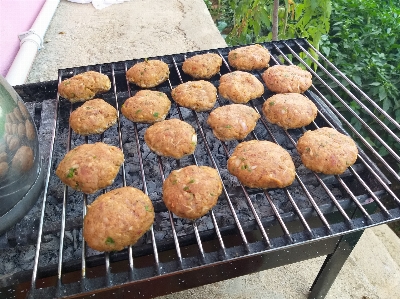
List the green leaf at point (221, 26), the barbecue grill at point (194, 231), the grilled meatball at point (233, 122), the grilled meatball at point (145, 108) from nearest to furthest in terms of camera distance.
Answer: the barbecue grill at point (194, 231) < the grilled meatball at point (233, 122) < the grilled meatball at point (145, 108) < the green leaf at point (221, 26)

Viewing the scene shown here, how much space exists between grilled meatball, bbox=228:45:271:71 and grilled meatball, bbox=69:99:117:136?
105 cm

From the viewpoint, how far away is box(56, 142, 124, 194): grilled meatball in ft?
6.64

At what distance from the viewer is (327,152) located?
6.90ft

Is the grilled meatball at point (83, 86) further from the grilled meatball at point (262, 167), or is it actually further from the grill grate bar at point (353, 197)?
the grill grate bar at point (353, 197)

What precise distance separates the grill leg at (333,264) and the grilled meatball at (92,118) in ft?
5.30

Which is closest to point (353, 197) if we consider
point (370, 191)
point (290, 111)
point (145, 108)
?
point (370, 191)

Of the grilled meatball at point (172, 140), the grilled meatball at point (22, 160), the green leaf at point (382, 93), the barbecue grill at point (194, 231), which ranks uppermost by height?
the grilled meatball at point (22, 160)

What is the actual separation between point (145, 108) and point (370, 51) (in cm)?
315

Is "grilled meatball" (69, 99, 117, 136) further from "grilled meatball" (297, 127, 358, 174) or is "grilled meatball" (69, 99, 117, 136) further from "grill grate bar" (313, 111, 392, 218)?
"grill grate bar" (313, 111, 392, 218)

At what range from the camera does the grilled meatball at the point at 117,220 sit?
5.70 feet

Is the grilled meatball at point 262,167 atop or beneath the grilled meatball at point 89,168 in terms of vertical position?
beneath

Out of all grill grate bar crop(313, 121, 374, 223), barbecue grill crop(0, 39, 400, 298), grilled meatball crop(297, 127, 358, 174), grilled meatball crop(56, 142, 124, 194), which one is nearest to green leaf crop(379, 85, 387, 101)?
barbecue grill crop(0, 39, 400, 298)

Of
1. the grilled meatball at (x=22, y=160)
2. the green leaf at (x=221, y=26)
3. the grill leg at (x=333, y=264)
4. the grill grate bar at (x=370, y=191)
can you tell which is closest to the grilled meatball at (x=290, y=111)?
the grill grate bar at (x=370, y=191)

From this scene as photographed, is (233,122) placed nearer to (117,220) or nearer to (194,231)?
(194,231)
